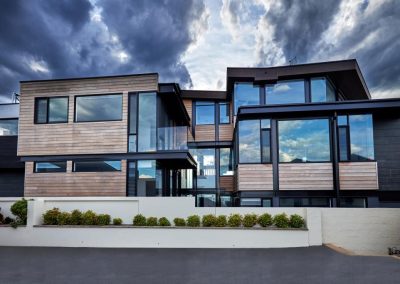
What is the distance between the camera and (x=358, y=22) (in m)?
16.9

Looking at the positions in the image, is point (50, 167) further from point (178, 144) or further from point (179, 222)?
point (179, 222)

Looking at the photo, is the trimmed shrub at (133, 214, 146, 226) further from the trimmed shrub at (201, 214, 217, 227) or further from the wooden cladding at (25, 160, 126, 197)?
the wooden cladding at (25, 160, 126, 197)

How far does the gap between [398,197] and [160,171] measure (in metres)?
11.0

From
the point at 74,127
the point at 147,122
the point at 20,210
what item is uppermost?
the point at 147,122

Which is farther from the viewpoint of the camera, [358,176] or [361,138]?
[361,138]

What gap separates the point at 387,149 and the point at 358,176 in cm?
310

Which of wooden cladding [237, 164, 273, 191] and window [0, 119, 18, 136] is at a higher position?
window [0, 119, 18, 136]

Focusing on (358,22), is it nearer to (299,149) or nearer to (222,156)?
(299,149)

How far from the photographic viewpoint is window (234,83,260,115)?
16266mm

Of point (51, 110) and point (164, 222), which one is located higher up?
point (51, 110)

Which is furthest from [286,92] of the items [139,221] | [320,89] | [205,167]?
[139,221]

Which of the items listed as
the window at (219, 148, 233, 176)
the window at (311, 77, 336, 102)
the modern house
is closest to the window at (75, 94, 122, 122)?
the modern house

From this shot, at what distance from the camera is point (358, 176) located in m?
12.9

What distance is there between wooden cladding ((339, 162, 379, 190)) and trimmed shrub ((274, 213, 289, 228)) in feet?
15.6
